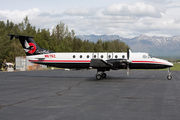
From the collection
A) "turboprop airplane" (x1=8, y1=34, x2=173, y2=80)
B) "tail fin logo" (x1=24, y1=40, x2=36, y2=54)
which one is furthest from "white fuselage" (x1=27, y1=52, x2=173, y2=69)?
"tail fin logo" (x1=24, y1=40, x2=36, y2=54)

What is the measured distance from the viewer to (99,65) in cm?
2569

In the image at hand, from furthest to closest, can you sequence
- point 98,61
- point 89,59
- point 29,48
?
point 29,48 → point 89,59 → point 98,61

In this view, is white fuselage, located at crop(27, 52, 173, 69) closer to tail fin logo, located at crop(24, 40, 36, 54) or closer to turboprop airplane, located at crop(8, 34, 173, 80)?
turboprop airplane, located at crop(8, 34, 173, 80)

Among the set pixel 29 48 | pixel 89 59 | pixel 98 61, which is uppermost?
pixel 29 48

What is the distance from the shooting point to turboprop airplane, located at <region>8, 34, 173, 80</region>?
26203 mm

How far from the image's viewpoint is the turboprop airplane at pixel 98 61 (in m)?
26.2

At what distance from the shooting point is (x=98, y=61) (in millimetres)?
25359

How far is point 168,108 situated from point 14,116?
7.42 metres

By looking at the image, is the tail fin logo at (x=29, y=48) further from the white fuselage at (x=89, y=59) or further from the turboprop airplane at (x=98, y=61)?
the white fuselage at (x=89, y=59)

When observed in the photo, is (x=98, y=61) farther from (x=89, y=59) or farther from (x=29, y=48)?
(x=29, y=48)

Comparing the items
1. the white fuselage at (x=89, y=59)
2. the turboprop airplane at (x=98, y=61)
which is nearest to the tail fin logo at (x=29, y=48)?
the turboprop airplane at (x=98, y=61)

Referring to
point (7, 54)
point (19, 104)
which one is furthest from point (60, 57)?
point (7, 54)

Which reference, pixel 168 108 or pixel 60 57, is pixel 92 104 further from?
pixel 60 57

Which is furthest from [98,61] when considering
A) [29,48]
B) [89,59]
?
[29,48]
